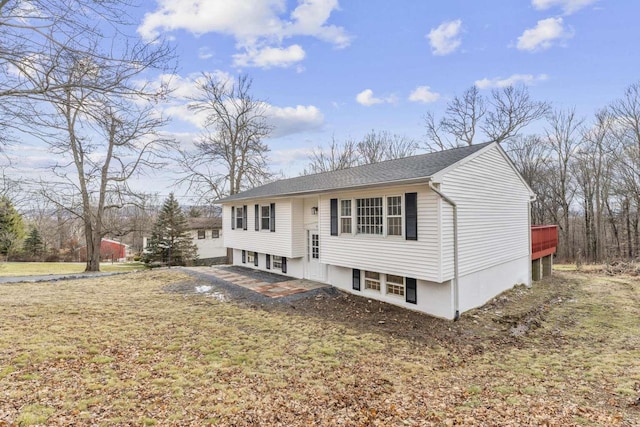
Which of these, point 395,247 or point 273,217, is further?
point 273,217

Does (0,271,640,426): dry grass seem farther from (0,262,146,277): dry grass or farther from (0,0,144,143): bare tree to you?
(0,262,146,277): dry grass

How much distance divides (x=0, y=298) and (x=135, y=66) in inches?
380

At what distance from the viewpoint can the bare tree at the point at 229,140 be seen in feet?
75.3

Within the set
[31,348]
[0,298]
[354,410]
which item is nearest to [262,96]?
[0,298]

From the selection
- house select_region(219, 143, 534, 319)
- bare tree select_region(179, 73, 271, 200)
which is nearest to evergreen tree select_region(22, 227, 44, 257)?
bare tree select_region(179, 73, 271, 200)

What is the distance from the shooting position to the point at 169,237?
26078 millimetres

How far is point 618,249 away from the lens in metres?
26.5

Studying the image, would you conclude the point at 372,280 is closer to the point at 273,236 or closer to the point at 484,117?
the point at 273,236

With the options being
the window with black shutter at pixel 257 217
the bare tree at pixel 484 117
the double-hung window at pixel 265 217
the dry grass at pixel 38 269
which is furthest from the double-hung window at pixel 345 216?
the bare tree at pixel 484 117

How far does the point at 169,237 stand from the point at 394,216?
2296 centimetres

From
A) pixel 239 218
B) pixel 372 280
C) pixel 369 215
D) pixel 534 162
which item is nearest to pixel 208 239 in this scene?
pixel 239 218

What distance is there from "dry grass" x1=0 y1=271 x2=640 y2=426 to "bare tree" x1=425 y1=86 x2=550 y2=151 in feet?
64.3

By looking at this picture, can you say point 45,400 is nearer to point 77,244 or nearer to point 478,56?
point 478,56

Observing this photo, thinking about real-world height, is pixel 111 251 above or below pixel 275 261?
below
